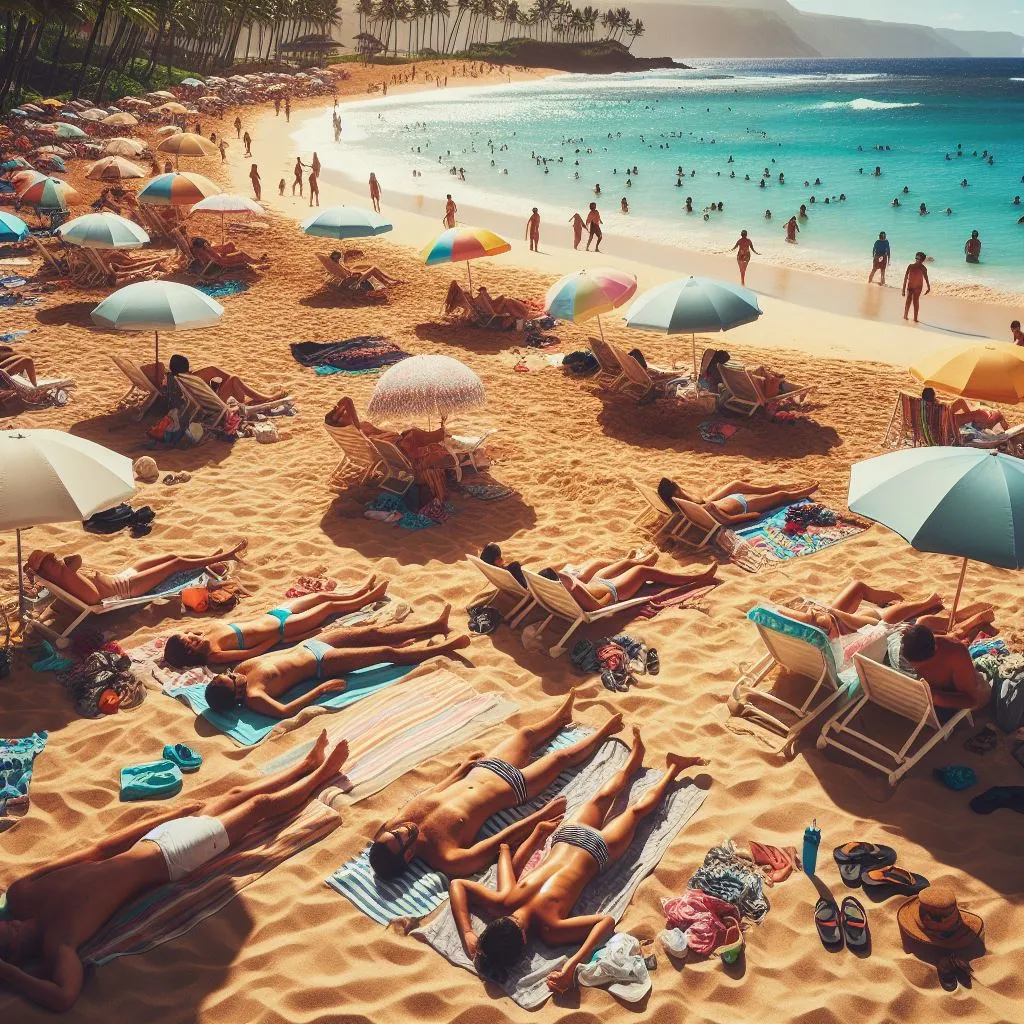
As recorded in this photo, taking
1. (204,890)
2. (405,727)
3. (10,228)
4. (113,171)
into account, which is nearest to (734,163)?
(113,171)

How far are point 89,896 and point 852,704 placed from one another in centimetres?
429

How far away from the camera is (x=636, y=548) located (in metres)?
8.34

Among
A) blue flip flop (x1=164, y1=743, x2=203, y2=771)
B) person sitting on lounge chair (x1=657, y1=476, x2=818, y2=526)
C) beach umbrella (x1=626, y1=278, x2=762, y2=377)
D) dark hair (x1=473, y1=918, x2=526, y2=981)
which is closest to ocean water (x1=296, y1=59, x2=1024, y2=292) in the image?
beach umbrella (x1=626, y1=278, x2=762, y2=377)

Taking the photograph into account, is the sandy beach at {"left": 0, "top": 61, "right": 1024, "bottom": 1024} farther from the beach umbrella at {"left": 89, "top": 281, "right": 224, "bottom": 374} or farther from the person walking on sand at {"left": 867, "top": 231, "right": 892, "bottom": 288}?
the person walking on sand at {"left": 867, "top": 231, "right": 892, "bottom": 288}

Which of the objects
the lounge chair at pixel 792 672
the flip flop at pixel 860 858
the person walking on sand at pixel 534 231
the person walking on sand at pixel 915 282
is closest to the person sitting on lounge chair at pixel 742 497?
the lounge chair at pixel 792 672

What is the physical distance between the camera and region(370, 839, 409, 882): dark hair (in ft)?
15.4

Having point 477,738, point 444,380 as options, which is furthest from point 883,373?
point 477,738

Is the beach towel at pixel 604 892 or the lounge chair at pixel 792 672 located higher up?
the lounge chair at pixel 792 672

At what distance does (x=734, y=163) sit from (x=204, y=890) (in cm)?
4623

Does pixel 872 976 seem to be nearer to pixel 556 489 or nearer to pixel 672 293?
pixel 556 489

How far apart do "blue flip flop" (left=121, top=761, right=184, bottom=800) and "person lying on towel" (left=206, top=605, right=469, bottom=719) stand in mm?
615

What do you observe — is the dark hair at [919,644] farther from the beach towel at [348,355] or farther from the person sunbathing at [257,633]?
the beach towel at [348,355]

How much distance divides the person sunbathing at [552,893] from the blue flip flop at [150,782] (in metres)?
1.88

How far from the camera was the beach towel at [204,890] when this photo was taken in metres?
4.39
